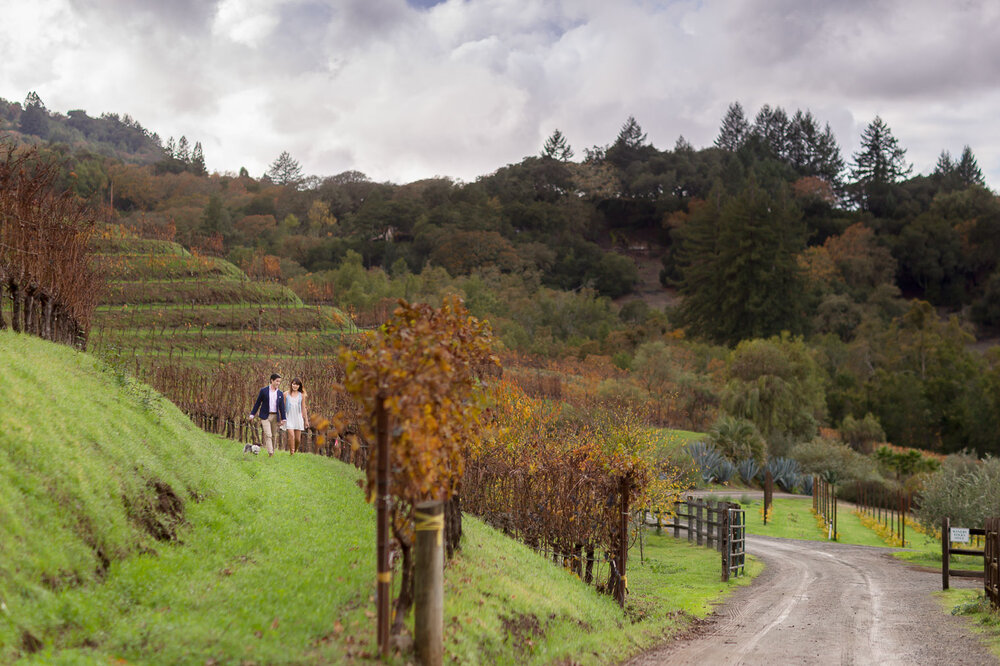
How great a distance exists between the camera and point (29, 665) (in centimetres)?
569

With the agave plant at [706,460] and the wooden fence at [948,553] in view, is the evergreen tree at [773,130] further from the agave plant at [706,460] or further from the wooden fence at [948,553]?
the wooden fence at [948,553]

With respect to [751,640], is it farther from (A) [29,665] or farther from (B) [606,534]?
(A) [29,665]

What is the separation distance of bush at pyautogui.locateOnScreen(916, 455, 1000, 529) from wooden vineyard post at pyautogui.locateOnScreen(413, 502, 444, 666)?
19283 mm

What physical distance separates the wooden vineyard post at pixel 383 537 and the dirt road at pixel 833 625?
3.94 metres

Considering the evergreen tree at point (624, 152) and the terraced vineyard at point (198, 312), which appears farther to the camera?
the evergreen tree at point (624, 152)

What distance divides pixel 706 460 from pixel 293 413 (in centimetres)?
2741

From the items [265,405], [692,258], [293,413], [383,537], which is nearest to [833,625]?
[383,537]

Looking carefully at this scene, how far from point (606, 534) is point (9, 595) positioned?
9091 millimetres

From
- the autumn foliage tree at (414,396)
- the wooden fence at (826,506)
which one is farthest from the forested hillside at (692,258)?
the autumn foliage tree at (414,396)

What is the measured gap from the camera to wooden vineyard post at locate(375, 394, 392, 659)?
7078mm

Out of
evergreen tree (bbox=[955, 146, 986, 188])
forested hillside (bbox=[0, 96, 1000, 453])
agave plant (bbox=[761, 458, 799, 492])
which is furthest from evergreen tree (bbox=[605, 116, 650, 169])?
agave plant (bbox=[761, 458, 799, 492])

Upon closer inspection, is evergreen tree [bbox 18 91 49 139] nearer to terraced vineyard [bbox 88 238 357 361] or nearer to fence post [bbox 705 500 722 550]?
terraced vineyard [bbox 88 238 357 361]

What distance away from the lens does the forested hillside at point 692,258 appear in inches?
2277

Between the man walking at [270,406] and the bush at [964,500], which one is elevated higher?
the man walking at [270,406]
